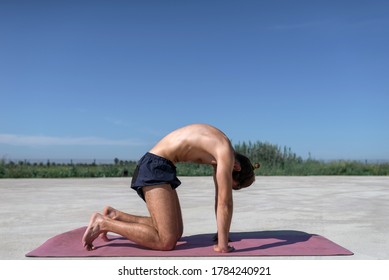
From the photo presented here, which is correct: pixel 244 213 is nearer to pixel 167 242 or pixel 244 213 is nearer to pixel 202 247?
pixel 202 247

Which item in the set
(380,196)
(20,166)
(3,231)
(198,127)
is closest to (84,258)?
(198,127)

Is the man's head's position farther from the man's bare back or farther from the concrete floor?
the concrete floor

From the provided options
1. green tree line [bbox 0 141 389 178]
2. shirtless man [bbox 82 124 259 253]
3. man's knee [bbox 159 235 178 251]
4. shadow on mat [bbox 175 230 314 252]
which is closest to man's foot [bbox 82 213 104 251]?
shirtless man [bbox 82 124 259 253]

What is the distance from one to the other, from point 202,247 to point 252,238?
30.5 inches

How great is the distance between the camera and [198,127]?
14.8ft

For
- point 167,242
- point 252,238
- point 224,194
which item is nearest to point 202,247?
point 167,242

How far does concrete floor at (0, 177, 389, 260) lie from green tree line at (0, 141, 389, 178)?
6036 mm

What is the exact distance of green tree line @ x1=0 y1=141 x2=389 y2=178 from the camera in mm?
17453

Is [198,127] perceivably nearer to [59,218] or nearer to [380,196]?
[59,218]

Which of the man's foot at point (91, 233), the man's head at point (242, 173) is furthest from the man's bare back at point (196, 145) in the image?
the man's foot at point (91, 233)

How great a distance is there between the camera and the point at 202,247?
15.0ft

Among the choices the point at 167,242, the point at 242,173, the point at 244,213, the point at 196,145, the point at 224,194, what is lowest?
the point at 244,213

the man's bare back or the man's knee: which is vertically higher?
the man's bare back

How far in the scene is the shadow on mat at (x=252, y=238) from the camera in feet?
15.3
